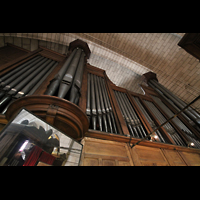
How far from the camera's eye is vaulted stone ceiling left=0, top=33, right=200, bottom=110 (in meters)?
6.12

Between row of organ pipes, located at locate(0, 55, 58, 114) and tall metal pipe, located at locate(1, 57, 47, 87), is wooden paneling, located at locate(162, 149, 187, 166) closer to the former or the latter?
row of organ pipes, located at locate(0, 55, 58, 114)

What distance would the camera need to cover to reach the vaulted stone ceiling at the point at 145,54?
241 inches

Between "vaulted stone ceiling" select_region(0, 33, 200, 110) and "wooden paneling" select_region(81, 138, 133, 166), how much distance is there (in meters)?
5.97

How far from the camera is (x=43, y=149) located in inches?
38.7

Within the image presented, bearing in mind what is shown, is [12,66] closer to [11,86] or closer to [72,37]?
[11,86]

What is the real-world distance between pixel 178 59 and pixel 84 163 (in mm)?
7394

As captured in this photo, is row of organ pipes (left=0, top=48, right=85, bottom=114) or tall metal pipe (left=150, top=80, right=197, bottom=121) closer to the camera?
row of organ pipes (left=0, top=48, right=85, bottom=114)

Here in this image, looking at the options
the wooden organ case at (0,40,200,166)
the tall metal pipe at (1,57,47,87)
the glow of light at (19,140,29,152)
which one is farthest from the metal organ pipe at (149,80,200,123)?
the tall metal pipe at (1,57,47,87)

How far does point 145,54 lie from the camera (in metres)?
6.83

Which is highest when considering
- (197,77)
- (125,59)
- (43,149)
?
(125,59)

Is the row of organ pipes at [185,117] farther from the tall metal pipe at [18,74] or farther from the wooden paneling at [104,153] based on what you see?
the tall metal pipe at [18,74]
